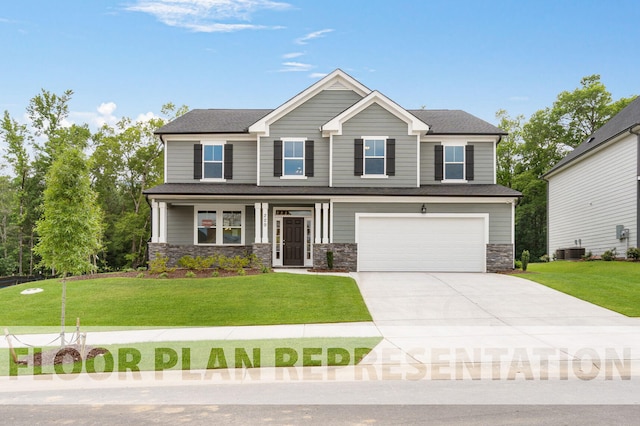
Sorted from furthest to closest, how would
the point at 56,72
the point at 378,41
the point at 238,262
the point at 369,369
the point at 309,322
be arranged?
the point at 56,72
the point at 378,41
the point at 238,262
the point at 309,322
the point at 369,369

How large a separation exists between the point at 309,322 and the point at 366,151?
11616mm

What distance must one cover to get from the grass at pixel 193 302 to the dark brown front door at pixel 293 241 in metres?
4.40

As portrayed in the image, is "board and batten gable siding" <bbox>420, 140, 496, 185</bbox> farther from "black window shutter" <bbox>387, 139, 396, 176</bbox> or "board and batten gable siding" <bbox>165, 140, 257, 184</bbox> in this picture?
"board and batten gable siding" <bbox>165, 140, 257, 184</bbox>

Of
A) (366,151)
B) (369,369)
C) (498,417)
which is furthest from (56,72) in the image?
(498,417)

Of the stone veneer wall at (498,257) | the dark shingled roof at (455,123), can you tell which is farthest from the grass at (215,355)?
the dark shingled roof at (455,123)

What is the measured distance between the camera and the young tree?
1080cm

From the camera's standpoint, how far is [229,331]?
13.0m

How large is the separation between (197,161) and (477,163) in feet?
40.1

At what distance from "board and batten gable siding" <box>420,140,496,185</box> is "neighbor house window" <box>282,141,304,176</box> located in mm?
5254

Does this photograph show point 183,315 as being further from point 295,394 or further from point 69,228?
point 295,394

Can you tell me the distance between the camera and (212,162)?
25312 millimetres

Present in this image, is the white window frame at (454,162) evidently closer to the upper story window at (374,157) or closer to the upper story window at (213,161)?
the upper story window at (374,157)

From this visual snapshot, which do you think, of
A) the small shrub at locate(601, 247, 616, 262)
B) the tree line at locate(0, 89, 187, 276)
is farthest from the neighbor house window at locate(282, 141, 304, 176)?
the tree line at locate(0, 89, 187, 276)

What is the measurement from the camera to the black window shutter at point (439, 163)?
25.0 meters
